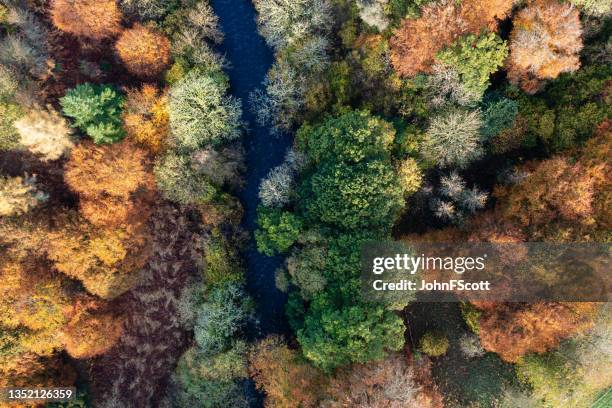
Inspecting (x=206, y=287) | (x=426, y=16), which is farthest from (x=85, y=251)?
(x=426, y=16)

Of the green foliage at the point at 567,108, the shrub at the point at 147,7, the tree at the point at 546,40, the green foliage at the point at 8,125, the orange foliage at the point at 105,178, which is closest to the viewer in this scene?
the tree at the point at 546,40

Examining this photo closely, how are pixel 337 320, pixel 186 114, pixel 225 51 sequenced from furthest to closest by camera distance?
pixel 225 51, pixel 186 114, pixel 337 320

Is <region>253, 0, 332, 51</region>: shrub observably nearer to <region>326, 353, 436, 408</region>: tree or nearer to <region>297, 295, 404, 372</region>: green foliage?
<region>297, 295, 404, 372</region>: green foliage

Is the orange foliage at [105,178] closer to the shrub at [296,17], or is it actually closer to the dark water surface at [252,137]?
the dark water surface at [252,137]

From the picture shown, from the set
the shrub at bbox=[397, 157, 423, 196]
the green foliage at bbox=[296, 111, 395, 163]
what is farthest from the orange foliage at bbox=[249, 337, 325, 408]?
the shrub at bbox=[397, 157, 423, 196]

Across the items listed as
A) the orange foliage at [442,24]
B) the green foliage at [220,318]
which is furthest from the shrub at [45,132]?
the orange foliage at [442,24]

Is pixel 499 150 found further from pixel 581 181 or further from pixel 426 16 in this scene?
pixel 426 16
